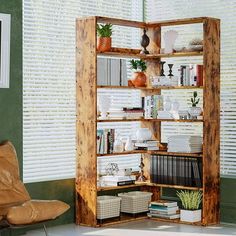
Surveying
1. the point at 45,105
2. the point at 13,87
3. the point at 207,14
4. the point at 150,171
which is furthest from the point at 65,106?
the point at 207,14

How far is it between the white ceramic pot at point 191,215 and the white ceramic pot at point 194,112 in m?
1.05

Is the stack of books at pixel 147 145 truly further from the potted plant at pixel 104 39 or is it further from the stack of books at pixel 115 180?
the potted plant at pixel 104 39

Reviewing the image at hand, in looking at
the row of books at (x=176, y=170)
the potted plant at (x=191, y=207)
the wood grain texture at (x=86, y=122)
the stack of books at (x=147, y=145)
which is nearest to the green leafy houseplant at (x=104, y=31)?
the wood grain texture at (x=86, y=122)

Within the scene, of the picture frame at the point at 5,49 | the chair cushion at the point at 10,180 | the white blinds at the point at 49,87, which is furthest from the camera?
the white blinds at the point at 49,87

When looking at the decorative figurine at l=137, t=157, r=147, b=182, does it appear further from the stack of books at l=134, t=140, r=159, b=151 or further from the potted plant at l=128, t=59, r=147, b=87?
the potted plant at l=128, t=59, r=147, b=87

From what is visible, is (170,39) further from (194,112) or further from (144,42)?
(194,112)

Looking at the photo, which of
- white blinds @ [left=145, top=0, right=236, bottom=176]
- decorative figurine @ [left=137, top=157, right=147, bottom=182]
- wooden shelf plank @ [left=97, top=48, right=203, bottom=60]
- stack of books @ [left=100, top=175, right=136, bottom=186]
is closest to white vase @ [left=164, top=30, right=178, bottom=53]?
wooden shelf plank @ [left=97, top=48, right=203, bottom=60]

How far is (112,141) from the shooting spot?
770cm

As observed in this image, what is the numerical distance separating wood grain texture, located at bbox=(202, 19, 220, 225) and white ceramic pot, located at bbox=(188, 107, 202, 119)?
0.34 feet

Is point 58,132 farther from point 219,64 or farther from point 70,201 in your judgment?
point 219,64

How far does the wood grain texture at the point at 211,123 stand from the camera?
7.52 metres

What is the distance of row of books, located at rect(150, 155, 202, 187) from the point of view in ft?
25.1

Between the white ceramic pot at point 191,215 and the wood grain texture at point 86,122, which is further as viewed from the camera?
the white ceramic pot at point 191,215

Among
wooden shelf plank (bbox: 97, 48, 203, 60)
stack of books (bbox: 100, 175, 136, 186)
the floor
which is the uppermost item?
wooden shelf plank (bbox: 97, 48, 203, 60)
